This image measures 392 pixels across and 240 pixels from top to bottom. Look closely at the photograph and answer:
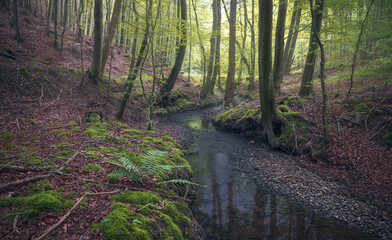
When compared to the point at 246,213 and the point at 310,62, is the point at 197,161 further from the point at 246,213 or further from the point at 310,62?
the point at 310,62

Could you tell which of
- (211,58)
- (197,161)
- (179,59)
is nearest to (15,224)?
(197,161)

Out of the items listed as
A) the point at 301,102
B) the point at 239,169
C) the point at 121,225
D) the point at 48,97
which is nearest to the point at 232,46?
the point at 301,102

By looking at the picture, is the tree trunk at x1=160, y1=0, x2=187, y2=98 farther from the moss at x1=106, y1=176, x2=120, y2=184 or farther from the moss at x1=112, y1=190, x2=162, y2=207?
the moss at x1=112, y1=190, x2=162, y2=207

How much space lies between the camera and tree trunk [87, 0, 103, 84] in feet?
35.1

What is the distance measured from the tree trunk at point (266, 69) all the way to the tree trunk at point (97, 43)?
811cm

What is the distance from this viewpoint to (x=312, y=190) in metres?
5.95

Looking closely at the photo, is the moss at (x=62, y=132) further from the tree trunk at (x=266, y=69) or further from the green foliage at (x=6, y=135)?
the tree trunk at (x=266, y=69)

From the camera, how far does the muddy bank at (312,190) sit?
4742mm

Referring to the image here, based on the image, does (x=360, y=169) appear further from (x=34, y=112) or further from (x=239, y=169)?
(x=34, y=112)

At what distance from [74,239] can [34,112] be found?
6.49 metres

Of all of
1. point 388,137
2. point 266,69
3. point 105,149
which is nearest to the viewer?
point 105,149

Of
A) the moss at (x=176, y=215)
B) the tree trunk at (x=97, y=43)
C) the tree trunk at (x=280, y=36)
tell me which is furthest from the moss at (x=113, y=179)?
the tree trunk at (x=280, y=36)

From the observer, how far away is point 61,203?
9.64ft

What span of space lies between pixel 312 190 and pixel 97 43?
11.7 meters
